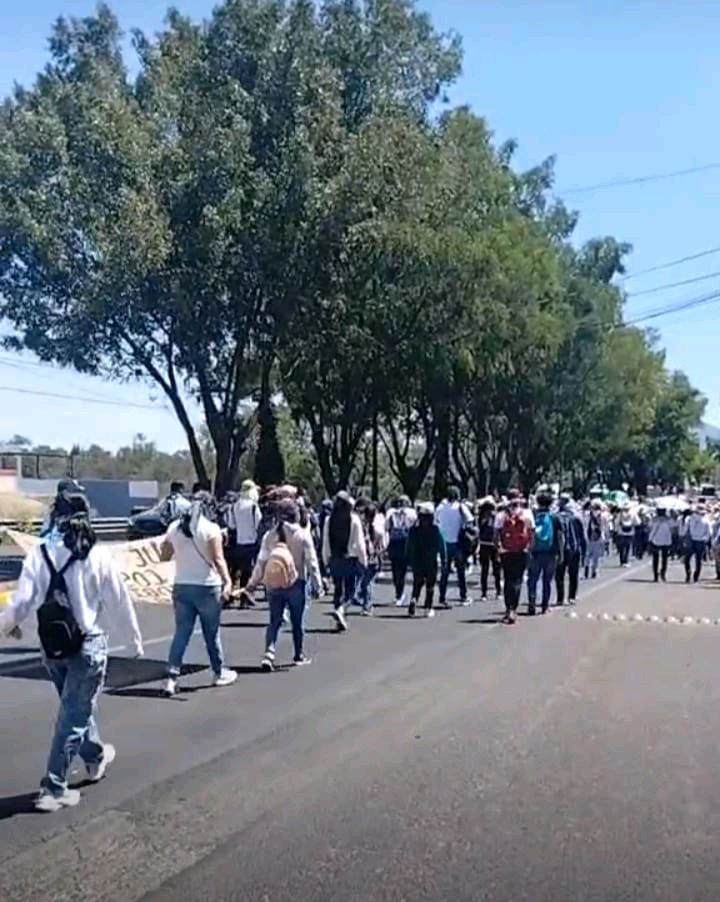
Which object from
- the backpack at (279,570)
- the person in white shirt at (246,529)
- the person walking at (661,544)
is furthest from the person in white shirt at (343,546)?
the person walking at (661,544)

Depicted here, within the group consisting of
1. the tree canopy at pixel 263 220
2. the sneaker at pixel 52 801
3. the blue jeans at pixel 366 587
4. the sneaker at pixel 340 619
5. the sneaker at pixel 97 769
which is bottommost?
the sneaker at pixel 52 801

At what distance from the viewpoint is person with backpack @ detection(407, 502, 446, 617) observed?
20953mm

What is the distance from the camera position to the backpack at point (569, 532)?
23078mm

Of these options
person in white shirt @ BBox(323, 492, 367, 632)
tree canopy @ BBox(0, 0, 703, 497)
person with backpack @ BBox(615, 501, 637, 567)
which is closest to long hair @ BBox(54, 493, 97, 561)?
person in white shirt @ BBox(323, 492, 367, 632)

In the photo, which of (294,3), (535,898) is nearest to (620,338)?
(294,3)

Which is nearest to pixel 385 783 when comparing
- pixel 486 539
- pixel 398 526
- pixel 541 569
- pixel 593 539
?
pixel 541 569

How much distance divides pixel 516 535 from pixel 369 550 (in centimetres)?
264

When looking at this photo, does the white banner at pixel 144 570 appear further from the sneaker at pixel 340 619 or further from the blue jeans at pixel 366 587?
the sneaker at pixel 340 619

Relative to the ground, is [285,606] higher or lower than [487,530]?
lower

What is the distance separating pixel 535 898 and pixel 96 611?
Answer: 3223 mm

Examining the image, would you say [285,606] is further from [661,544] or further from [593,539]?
[593,539]

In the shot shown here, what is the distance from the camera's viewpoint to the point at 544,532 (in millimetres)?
21219

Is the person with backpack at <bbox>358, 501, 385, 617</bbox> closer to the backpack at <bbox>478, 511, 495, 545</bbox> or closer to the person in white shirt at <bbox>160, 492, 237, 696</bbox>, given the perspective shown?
the backpack at <bbox>478, 511, 495, 545</bbox>

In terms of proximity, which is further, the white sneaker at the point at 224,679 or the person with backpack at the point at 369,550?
the person with backpack at the point at 369,550
